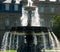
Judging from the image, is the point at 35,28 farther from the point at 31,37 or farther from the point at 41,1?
the point at 41,1

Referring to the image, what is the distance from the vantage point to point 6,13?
333 feet

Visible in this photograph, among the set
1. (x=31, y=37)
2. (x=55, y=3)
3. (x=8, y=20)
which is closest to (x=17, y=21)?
(x=8, y=20)

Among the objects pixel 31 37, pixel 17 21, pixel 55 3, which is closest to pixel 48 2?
pixel 55 3

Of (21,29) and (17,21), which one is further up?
(21,29)

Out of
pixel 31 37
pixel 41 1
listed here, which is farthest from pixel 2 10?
pixel 31 37

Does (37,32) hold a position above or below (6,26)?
above

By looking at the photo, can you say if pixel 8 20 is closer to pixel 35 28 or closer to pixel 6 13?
pixel 6 13

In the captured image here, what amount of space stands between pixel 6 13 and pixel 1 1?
3.15 metres

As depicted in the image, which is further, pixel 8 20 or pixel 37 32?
pixel 8 20

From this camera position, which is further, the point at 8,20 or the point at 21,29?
the point at 8,20

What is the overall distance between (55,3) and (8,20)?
1173cm

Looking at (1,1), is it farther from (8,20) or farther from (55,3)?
(55,3)

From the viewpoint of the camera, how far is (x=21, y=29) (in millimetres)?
24938

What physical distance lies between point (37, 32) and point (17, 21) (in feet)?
250
